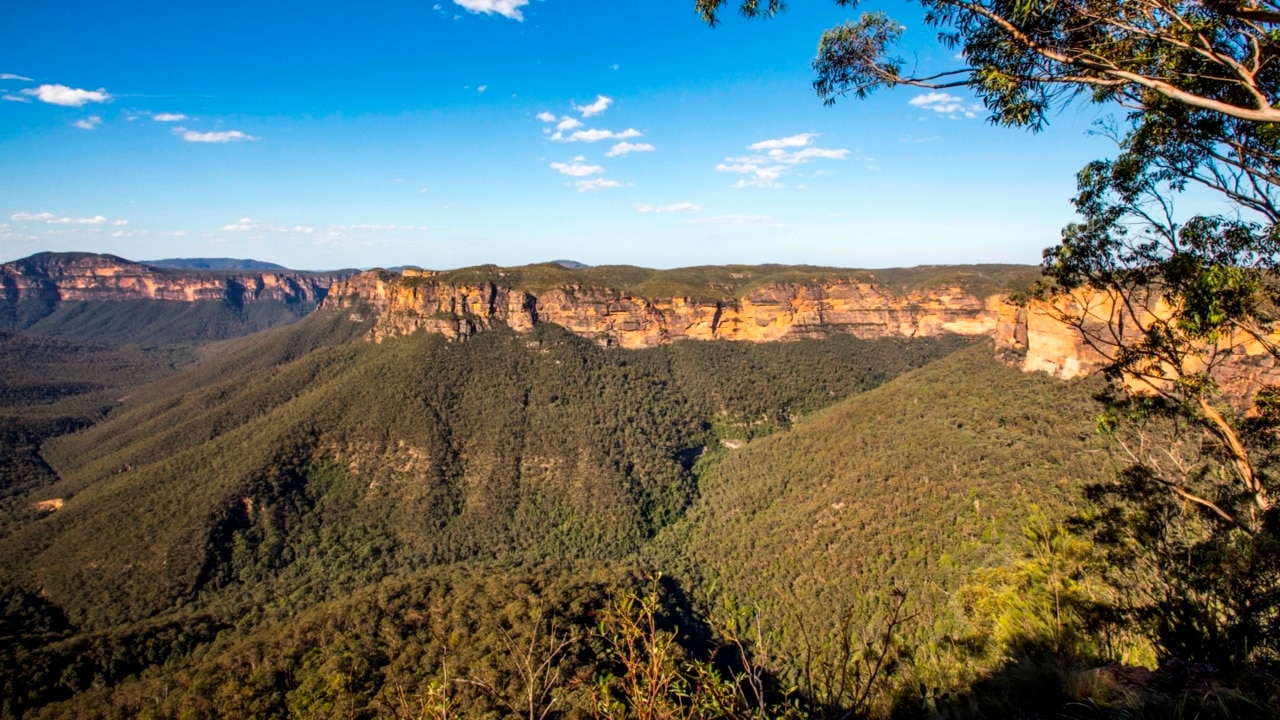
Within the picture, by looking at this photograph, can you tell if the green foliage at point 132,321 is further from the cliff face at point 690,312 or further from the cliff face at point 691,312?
the cliff face at point 690,312


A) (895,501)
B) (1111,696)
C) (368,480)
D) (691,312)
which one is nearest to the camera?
(1111,696)

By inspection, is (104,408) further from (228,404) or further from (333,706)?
(333,706)

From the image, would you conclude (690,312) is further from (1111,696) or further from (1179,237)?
(1111,696)

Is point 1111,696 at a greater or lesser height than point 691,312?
lesser

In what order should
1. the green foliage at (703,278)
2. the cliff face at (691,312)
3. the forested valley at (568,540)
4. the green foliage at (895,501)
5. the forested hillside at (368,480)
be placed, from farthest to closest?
the green foliage at (703,278), the cliff face at (691,312), the forested hillside at (368,480), the green foliage at (895,501), the forested valley at (568,540)

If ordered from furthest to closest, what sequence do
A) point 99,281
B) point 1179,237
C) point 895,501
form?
point 99,281 < point 895,501 < point 1179,237

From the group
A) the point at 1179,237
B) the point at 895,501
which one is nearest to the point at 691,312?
the point at 895,501

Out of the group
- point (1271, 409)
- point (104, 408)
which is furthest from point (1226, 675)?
point (104, 408)

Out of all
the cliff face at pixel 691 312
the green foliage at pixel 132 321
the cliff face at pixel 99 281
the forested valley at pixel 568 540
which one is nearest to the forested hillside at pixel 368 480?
the forested valley at pixel 568 540

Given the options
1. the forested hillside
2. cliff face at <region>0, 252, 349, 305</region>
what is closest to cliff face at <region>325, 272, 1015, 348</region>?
the forested hillside

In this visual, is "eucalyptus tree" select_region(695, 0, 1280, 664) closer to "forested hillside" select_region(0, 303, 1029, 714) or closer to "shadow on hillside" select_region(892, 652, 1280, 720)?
"shadow on hillside" select_region(892, 652, 1280, 720)
